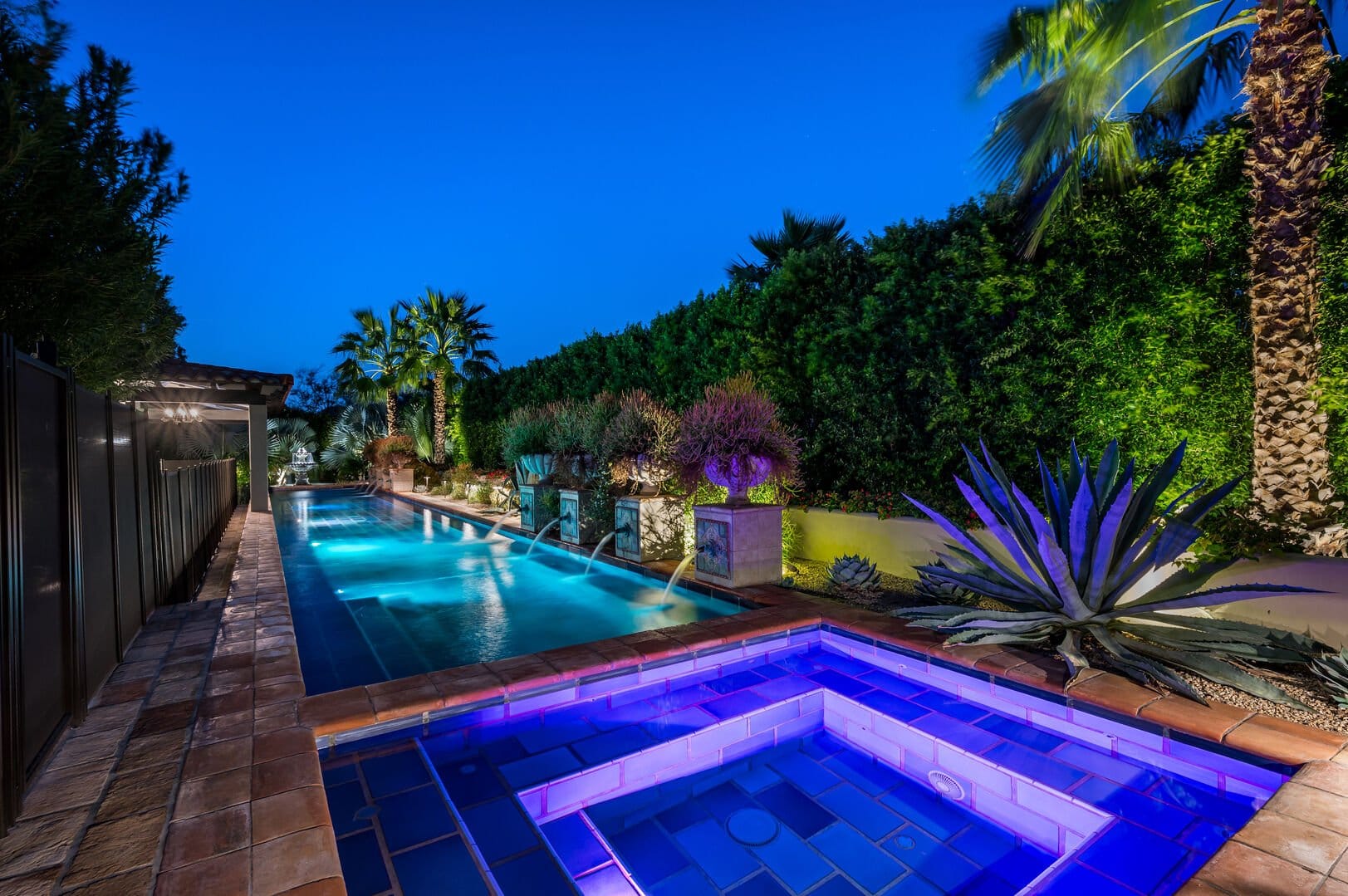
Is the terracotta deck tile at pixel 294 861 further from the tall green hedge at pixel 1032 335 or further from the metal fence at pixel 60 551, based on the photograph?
the tall green hedge at pixel 1032 335

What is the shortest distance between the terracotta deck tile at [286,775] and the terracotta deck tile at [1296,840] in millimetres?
3075

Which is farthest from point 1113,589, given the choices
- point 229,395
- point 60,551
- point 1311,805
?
point 229,395

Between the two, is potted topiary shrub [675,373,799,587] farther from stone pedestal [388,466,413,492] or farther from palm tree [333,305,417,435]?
palm tree [333,305,417,435]

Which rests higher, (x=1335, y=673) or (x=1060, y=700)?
(x=1335, y=673)

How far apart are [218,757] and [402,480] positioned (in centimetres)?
1801

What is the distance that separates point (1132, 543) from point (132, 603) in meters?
6.14

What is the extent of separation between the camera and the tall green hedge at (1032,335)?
4.65 meters

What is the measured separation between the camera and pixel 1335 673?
2.90 metres

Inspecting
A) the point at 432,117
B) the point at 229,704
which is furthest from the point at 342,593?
the point at 432,117

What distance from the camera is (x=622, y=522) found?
7.05m

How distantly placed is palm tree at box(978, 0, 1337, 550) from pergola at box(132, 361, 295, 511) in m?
13.0

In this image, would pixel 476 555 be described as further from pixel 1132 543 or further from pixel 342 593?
pixel 1132 543

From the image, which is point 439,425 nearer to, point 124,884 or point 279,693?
point 279,693

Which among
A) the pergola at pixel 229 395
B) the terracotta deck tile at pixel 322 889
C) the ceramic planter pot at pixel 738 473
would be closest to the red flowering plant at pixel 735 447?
the ceramic planter pot at pixel 738 473
